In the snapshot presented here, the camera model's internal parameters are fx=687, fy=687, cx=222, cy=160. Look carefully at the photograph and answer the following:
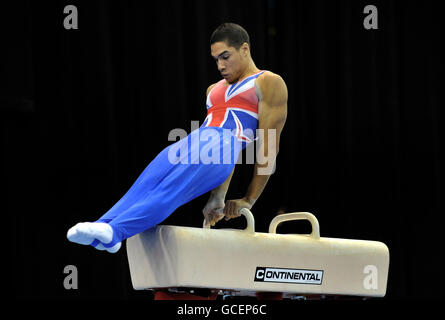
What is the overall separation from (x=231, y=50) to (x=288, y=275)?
1367 mm

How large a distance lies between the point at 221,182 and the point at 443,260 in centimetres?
352

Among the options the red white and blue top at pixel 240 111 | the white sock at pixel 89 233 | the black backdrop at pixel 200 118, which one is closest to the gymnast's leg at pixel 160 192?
the white sock at pixel 89 233

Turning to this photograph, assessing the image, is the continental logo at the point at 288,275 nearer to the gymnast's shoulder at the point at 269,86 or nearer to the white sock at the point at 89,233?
the white sock at the point at 89,233

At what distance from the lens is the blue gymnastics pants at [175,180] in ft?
11.4

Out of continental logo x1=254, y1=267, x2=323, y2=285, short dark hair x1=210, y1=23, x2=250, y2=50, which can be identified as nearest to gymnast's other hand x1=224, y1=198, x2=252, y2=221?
continental logo x1=254, y1=267, x2=323, y2=285

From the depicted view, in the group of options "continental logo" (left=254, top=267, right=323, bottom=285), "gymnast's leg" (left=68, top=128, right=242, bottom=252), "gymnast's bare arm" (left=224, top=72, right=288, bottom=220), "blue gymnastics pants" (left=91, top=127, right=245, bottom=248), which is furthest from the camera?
"gymnast's bare arm" (left=224, top=72, right=288, bottom=220)

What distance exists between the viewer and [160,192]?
3607mm

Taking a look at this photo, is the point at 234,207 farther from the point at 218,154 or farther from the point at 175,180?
the point at 175,180

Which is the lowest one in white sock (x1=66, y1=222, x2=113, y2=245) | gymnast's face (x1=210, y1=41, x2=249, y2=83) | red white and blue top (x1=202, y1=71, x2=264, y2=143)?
white sock (x1=66, y1=222, x2=113, y2=245)

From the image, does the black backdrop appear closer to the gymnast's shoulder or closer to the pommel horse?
the pommel horse

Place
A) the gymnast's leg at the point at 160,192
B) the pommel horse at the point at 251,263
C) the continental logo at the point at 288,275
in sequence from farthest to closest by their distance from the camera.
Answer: the continental logo at the point at 288,275 → the pommel horse at the point at 251,263 → the gymnast's leg at the point at 160,192

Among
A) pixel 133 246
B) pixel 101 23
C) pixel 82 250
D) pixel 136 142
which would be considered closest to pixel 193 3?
pixel 101 23

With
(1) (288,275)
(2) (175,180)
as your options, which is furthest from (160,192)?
(1) (288,275)

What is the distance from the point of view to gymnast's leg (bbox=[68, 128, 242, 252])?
3340mm
